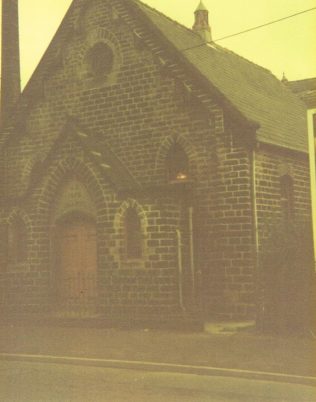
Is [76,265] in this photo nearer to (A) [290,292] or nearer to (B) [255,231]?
(B) [255,231]

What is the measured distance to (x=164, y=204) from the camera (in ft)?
57.3

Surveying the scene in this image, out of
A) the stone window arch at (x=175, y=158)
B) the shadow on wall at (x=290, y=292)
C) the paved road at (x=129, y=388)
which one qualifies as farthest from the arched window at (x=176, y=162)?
the paved road at (x=129, y=388)

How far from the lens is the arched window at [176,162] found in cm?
1919

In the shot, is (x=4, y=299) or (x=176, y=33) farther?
(x=176, y=33)

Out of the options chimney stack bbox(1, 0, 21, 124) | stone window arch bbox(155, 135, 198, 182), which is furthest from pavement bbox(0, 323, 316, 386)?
chimney stack bbox(1, 0, 21, 124)

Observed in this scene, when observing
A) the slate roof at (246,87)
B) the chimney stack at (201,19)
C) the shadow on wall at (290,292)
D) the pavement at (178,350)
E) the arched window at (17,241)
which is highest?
the chimney stack at (201,19)

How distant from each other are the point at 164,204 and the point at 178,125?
9.09 ft

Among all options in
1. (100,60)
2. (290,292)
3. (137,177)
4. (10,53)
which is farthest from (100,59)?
(290,292)

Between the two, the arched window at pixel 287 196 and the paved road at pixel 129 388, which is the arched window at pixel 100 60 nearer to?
the arched window at pixel 287 196

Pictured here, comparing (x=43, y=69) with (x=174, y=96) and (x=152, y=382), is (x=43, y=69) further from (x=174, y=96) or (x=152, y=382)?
(x=152, y=382)

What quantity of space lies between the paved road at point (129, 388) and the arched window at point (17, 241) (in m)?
8.48

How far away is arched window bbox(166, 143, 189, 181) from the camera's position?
1919 cm

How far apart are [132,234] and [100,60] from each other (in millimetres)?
5942

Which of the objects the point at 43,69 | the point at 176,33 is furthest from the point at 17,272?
the point at 176,33
